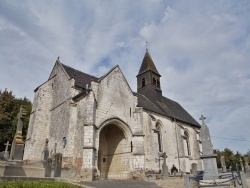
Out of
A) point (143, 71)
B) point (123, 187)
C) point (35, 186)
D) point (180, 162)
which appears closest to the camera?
point (35, 186)

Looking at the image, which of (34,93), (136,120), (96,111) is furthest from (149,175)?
(34,93)

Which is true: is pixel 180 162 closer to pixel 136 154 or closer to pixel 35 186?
pixel 136 154

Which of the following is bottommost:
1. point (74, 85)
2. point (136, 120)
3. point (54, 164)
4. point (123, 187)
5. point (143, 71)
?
point (123, 187)

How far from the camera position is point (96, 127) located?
1552 cm

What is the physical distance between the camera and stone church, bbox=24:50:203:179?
49.9ft

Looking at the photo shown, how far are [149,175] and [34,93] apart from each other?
1247 centimetres

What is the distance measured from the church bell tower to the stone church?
17.2 feet

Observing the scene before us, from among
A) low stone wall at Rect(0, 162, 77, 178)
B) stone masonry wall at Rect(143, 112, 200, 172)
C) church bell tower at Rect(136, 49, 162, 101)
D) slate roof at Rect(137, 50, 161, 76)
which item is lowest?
low stone wall at Rect(0, 162, 77, 178)

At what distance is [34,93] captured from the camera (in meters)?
20.4

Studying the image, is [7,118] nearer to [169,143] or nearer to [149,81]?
[149,81]

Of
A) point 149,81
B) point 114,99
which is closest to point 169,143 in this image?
point 149,81

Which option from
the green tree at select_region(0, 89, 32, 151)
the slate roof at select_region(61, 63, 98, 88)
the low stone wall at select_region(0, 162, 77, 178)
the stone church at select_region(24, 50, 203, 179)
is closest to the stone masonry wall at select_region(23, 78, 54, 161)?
the stone church at select_region(24, 50, 203, 179)

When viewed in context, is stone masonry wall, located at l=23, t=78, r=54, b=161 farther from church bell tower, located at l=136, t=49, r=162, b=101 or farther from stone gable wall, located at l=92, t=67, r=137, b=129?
church bell tower, located at l=136, t=49, r=162, b=101

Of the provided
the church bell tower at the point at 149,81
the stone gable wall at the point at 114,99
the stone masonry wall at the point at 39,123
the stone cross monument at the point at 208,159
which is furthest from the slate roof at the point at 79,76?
the stone cross monument at the point at 208,159
